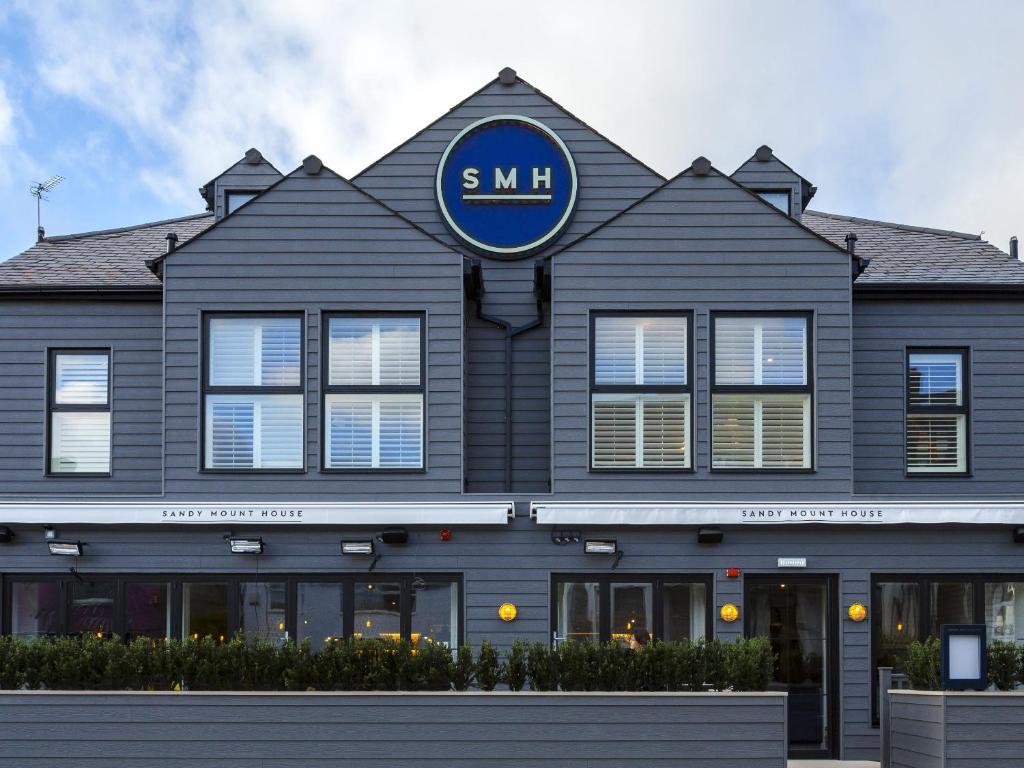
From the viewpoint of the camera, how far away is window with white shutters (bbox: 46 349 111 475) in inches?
557

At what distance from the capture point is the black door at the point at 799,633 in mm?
13078

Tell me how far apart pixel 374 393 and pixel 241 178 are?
444 cm

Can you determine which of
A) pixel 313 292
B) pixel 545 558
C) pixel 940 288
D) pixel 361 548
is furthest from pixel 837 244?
pixel 361 548

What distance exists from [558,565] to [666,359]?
252cm

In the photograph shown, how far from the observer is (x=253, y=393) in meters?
13.2

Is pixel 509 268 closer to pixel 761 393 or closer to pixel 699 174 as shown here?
pixel 699 174

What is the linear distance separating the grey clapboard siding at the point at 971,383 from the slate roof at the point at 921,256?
285 mm

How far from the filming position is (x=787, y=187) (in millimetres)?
15539

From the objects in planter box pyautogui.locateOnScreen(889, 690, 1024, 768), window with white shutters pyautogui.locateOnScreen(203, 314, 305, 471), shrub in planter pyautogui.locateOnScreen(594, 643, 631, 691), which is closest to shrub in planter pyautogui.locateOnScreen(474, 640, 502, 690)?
shrub in planter pyautogui.locateOnScreen(594, 643, 631, 691)

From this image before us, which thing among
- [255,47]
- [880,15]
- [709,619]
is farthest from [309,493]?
[880,15]

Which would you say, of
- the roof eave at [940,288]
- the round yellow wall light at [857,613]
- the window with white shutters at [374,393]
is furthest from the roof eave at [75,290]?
the round yellow wall light at [857,613]

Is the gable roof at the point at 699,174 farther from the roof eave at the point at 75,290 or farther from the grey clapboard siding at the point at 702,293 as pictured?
the roof eave at the point at 75,290

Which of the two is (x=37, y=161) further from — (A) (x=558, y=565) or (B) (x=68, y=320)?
(A) (x=558, y=565)

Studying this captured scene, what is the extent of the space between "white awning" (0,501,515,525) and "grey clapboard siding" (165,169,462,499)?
29 cm
